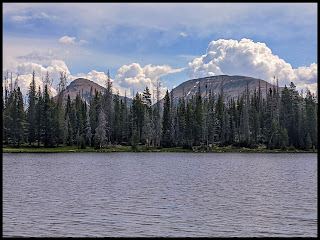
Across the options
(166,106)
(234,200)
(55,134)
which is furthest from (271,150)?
(234,200)

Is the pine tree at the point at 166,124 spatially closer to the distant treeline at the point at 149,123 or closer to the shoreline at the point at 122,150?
the distant treeline at the point at 149,123

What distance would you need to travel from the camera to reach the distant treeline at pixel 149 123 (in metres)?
135

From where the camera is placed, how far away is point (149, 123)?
148250 mm

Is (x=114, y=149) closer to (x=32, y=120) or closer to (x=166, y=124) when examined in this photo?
(x=32, y=120)

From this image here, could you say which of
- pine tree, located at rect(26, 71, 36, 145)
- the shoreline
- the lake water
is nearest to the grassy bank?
the shoreline

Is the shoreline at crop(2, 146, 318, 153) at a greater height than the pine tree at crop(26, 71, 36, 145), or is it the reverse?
the pine tree at crop(26, 71, 36, 145)

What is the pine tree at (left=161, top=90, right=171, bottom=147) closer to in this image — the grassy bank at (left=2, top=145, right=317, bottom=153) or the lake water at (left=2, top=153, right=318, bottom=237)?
the grassy bank at (left=2, top=145, right=317, bottom=153)

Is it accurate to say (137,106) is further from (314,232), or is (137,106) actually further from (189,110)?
Result: (314,232)

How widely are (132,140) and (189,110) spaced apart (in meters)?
37.0

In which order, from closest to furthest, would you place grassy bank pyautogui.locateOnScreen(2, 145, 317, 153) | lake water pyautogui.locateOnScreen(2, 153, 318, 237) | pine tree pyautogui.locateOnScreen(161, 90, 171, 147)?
lake water pyautogui.locateOnScreen(2, 153, 318, 237)
grassy bank pyautogui.locateOnScreen(2, 145, 317, 153)
pine tree pyautogui.locateOnScreen(161, 90, 171, 147)

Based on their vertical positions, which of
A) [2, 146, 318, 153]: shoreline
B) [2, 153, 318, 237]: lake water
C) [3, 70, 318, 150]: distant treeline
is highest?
[3, 70, 318, 150]: distant treeline

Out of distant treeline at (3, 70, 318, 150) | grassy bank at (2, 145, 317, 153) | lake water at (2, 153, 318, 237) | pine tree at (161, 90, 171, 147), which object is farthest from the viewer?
pine tree at (161, 90, 171, 147)

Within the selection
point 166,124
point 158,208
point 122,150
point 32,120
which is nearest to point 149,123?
point 166,124

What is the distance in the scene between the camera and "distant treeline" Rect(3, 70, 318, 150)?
134625 mm
